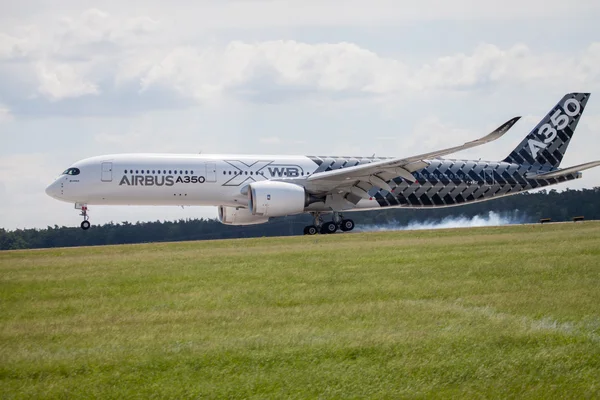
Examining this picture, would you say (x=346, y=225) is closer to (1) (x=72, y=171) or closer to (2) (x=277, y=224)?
(1) (x=72, y=171)

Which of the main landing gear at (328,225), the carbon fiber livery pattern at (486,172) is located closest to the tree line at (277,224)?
the carbon fiber livery pattern at (486,172)

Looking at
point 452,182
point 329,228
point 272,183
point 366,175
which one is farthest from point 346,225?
point 452,182

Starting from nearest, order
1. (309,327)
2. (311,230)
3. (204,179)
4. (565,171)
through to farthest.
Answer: (309,327), (204,179), (311,230), (565,171)

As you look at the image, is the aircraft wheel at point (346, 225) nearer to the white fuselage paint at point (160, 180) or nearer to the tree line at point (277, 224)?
the white fuselage paint at point (160, 180)

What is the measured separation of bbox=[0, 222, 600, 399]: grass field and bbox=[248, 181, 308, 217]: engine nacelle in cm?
1448

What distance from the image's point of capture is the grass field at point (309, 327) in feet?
36.9

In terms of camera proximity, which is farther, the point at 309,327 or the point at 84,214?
the point at 84,214

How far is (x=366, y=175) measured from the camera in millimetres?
37844

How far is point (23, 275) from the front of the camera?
65.3 ft

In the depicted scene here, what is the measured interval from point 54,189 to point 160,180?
4.78m

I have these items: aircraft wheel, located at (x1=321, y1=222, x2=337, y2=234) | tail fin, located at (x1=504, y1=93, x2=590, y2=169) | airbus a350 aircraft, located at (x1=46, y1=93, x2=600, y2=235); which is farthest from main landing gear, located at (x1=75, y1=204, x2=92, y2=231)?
tail fin, located at (x1=504, y1=93, x2=590, y2=169)

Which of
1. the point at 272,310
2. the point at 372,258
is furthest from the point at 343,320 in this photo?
the point at 372,258

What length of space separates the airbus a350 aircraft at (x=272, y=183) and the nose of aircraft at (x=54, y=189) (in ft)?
0.14

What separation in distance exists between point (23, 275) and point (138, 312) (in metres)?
5.97
